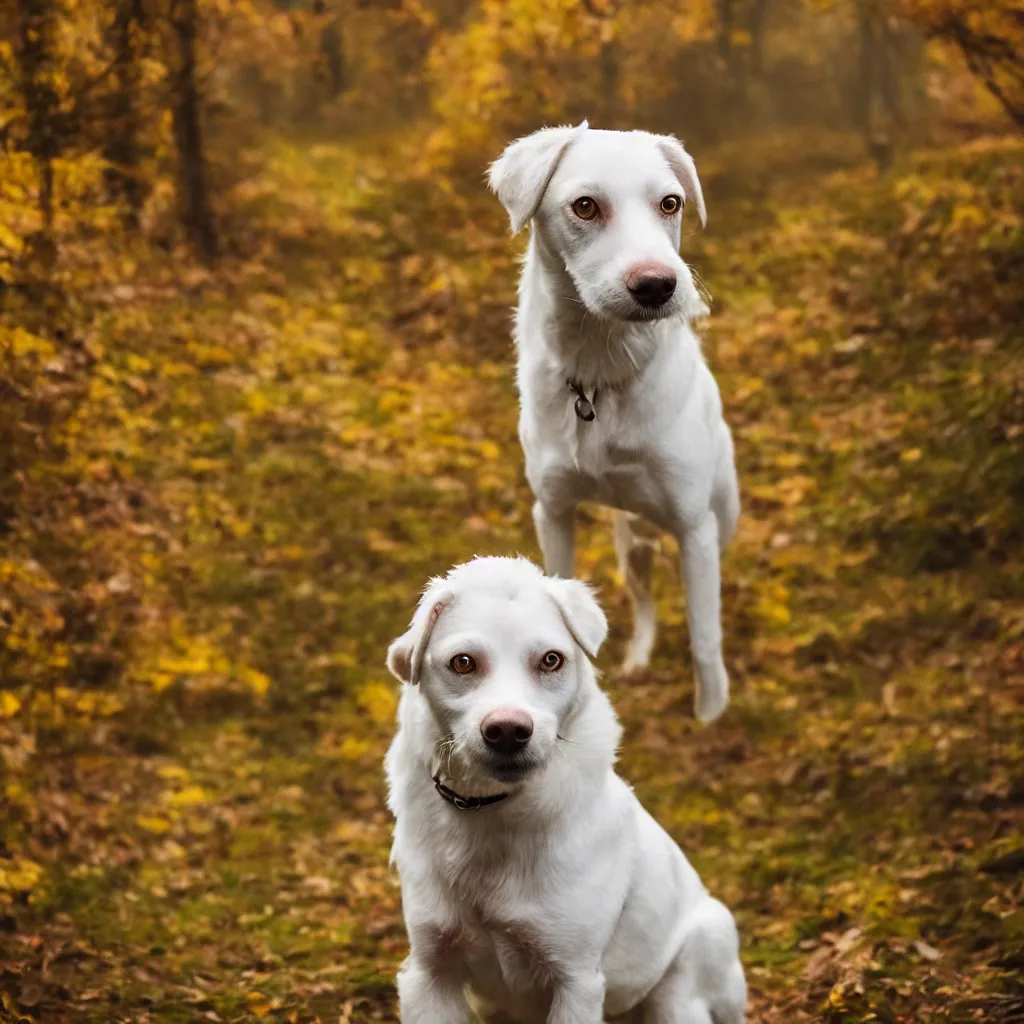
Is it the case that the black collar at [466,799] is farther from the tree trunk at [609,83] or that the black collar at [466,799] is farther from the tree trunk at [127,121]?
the tree trunk at [609,83]

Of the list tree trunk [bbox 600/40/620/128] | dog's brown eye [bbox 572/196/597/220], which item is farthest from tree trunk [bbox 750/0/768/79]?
dog's brown eye [bbox 572/196/597/220]

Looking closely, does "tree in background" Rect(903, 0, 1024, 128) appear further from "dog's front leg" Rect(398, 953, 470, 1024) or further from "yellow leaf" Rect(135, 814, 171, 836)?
"dog's front leg" Rect(398, 953, 470, 1024)

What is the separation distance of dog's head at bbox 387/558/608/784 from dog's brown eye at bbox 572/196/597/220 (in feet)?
3.35

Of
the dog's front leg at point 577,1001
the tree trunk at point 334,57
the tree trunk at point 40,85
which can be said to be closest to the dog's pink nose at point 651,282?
the dog's front leg at point 577,1001

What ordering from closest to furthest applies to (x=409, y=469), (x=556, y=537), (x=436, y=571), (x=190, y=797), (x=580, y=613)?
(x=580, y=613) → (x=556, y=537) → (x=190, y=797) → (x=436, y=571) → (x=409, y=469)

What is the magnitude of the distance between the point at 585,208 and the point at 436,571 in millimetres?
4641

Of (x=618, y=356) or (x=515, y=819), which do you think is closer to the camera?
(x=515, y=819)

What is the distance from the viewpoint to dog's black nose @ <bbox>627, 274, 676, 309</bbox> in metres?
3.74

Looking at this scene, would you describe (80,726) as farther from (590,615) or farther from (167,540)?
(590,615)

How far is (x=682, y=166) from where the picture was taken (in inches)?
162

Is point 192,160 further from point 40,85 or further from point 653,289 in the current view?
point 653,289

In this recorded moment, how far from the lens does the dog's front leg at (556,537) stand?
468cm

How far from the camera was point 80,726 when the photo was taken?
7094 millimetres

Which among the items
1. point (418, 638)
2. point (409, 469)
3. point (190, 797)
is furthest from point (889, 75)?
point (418, 638)
